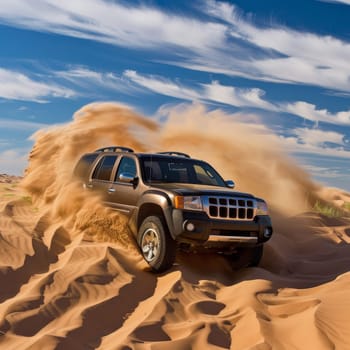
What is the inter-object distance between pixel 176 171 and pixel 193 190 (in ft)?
4.06

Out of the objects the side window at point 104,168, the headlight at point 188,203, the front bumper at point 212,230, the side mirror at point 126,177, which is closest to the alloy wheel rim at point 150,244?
the front bumper at point 212,230

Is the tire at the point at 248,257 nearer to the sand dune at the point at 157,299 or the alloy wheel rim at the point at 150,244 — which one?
the sand dune at the point at 157,299

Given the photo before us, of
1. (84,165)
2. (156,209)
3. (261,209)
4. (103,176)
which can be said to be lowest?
(156,209)

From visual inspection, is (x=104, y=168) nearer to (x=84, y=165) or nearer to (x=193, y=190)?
(x=84, y=165)

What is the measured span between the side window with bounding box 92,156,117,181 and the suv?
0.16 meters

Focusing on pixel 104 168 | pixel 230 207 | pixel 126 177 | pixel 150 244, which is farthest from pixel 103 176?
pixel 230 207

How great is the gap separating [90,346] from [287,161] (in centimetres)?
1391

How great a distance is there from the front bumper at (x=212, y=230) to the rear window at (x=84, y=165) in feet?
10.1

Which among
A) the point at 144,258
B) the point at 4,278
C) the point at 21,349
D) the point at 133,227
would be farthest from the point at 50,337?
the point at 133,227

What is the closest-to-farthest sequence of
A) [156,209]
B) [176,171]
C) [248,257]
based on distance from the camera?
1. [156,209]
2. [248,257]
3. [176,171]

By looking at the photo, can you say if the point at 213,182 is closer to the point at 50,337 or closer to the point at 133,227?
the point at 133,227

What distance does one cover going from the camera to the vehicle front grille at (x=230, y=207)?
7214mm

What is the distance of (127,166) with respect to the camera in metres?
8.61

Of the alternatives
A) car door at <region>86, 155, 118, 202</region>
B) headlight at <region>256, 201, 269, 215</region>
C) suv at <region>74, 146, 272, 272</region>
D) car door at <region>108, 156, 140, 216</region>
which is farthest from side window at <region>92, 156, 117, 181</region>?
headlight at <region>256, 201, 269, 215</region>
